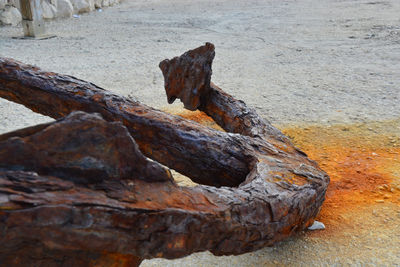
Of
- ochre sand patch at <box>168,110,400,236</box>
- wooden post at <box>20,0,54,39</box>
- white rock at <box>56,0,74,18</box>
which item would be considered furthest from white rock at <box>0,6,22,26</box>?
ochre sand patch at <box>168,110,400,236</box>

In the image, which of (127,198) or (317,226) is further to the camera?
(317,226)

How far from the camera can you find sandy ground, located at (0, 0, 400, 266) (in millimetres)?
1765

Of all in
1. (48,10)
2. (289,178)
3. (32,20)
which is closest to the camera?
(289,178)

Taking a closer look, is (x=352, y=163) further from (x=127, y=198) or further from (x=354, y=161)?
(x=127, y=198)

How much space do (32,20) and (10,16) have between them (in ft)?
4.43

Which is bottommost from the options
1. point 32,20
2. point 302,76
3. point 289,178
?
point 302,76

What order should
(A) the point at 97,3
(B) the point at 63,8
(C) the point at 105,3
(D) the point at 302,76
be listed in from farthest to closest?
1. (C) the point at 105,3
2. (A) the point at 97,3
3. (B) the point at 63,8
4. (D) the point at 302,76

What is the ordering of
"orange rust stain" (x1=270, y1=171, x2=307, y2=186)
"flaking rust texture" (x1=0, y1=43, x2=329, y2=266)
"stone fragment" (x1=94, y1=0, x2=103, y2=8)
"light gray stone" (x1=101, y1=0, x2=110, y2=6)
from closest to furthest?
"flaking rust texture" (x1=0, y1=43, x2=329, y2=266)
"orange rust stain" (x1=270, y1=171, x2=307, y2=186)
"stone fragment" (x1=94, y1=0, x2=103, y2=8)
"light gray stone" (x1=101, y1=0, x2=110, y2=6)

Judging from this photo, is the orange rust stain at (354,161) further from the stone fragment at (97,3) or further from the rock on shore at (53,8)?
the stone fragment at (97,3)

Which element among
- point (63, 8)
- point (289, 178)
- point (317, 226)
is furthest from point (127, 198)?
point (63, 8)

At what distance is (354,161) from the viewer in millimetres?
2414

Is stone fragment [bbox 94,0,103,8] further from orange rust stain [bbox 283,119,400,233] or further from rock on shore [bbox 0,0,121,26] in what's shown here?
orange rust stain [bbox 283,119,400,233]

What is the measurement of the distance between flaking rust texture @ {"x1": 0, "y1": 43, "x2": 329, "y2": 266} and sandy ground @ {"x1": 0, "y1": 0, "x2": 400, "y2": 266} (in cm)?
31

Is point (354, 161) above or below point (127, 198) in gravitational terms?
below
